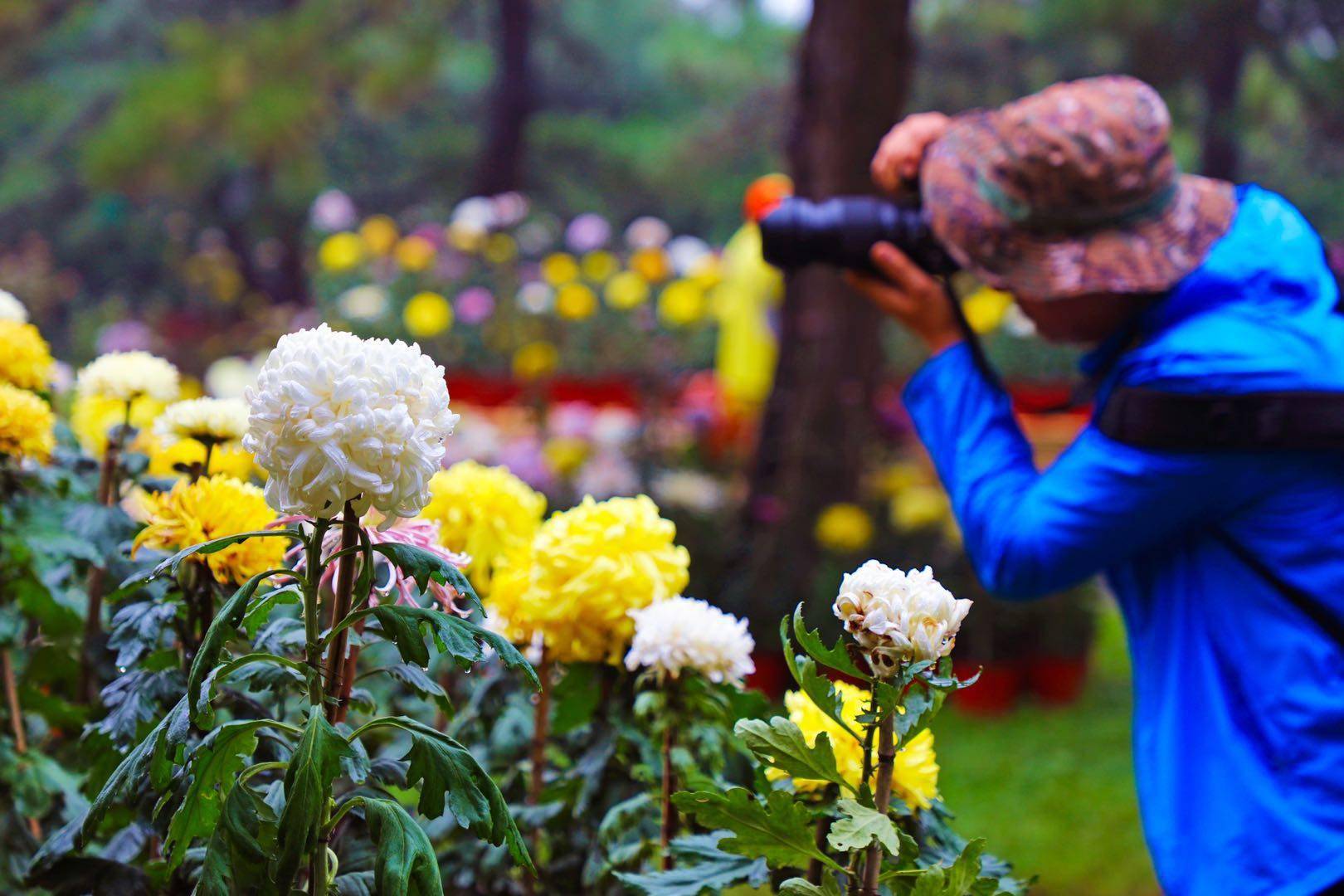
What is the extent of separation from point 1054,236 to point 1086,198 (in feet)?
0.16

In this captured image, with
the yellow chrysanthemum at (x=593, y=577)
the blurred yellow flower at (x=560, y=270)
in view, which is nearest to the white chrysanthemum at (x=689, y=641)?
the yellow chrysanthemum at (x=593, y=577)

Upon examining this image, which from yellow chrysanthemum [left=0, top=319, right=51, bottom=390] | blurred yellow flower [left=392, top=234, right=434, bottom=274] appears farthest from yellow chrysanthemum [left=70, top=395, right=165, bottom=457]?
blurred yellow flower [left=392, top=234, right=434, bottom=274]

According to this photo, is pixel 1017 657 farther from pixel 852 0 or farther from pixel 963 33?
pixel 963 33

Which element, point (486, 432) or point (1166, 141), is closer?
point (1166, 141)

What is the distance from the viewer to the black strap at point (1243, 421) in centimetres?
124

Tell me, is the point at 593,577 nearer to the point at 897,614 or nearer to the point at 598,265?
the point at 897,614

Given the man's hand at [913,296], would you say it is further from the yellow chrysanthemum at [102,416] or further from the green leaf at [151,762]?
the green leaf at [151,762]

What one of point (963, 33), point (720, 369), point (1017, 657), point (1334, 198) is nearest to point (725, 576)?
point (1017, 657)

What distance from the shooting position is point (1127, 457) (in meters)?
1.30

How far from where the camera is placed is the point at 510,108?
12.8m

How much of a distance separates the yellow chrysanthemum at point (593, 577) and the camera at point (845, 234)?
1.63 ft

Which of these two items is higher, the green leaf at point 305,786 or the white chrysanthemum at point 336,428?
the white chrysanthemum at point 336,428

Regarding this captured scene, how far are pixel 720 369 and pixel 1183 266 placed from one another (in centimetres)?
545

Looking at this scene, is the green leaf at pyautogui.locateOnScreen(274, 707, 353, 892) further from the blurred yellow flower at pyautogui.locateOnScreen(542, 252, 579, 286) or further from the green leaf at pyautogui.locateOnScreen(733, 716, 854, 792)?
the blurred yellow flower at pyautogui.locateOnScreen(542, 252, 579, 286)
